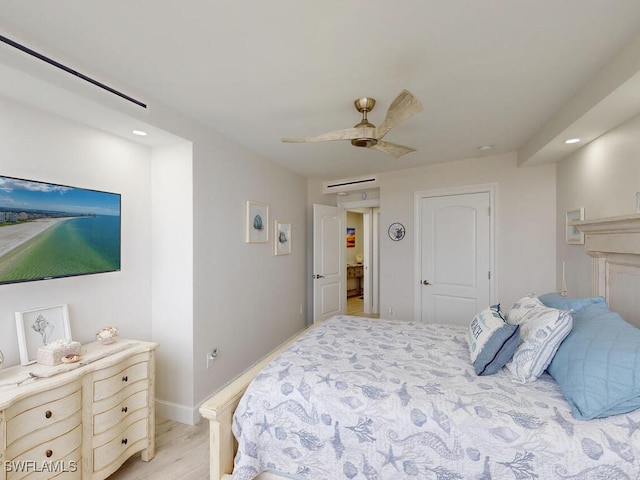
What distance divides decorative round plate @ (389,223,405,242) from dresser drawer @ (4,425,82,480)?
360 centimetres

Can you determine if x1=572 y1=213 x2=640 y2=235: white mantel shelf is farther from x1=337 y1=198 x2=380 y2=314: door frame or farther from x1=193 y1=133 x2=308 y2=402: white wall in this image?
x1=337 y1=198 x2=380 y2=314: door frame

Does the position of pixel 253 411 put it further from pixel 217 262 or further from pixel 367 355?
pixel 217 262

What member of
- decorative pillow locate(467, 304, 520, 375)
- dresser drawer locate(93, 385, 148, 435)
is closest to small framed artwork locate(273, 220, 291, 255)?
dresser drawer locate(93, 385, 148, 435)

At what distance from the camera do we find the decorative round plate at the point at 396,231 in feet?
13.4

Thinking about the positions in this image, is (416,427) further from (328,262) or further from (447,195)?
(328,262)

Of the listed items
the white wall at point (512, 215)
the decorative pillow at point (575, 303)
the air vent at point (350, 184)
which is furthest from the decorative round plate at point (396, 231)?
the decorative pillow at point (575, 303)

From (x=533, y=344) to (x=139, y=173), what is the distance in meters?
2.91

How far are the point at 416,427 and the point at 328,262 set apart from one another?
11.1 ft

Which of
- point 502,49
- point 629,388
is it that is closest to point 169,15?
point 502,49

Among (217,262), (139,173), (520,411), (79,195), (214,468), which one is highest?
(139,173)

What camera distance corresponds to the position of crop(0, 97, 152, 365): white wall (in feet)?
5.53

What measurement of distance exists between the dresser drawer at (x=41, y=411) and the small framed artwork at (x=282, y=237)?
236 centimetres

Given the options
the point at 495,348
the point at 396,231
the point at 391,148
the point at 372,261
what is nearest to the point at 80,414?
the point at 495,348

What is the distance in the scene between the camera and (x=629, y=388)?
44.3 inches
